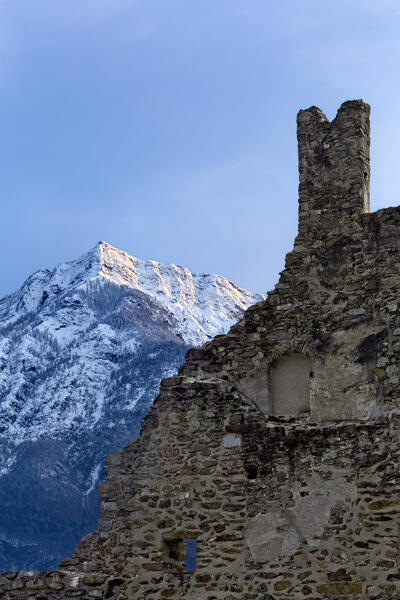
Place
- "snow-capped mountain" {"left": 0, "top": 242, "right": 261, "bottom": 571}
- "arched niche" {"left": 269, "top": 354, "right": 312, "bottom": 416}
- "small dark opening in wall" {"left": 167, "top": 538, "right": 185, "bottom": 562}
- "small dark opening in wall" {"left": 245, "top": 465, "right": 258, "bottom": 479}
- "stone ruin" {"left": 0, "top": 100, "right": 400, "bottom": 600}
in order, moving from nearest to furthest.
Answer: "stone ruin" {"left": 0, "top": 100, "right": 400, "bottom": 600}
"small dark opening in wall" {"left": 245, "top": 465, "right": 258, "bottom": 479}
"small dark opening in wall" {"left": 167, "top": 538, "right": 185, "bottom": 562}
"arched niche" {"left": 269, "top": 354, "right": 312, "bottom": 416}
"snow-capped mountain" {"left": 0, "top": 242, "right": 261, "bottom": 571}

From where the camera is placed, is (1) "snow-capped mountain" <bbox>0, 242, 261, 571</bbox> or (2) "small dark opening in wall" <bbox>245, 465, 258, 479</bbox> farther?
(1) "snow-capped mountain" <bbox>0, 242, 261, 571</bbox>

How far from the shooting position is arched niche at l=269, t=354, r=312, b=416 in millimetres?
17344

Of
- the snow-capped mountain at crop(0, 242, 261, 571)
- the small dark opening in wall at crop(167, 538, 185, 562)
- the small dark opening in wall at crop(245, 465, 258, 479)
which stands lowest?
the small dark opening in wall at crop(167, 538, 185, 562)

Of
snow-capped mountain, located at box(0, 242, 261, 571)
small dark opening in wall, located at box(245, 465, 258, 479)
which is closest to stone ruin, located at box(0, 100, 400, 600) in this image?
small dark opening in wall, located at box(245, 465, 258, 479)

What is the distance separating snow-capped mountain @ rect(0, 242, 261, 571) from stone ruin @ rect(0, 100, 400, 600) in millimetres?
16086

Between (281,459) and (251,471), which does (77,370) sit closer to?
(251,471)

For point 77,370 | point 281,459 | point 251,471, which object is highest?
point 77,370

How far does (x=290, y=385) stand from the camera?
17.5 meters

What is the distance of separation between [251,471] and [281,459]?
19.1 inches

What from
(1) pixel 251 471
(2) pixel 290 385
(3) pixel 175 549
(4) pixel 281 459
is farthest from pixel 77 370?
(4) pixel 281 459

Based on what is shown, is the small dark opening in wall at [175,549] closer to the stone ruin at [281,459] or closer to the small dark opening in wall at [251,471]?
the stone ruin at [281,459]

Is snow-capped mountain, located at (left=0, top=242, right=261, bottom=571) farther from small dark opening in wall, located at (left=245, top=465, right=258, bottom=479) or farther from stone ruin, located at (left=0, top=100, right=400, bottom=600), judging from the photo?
small dark opening in wall, located at (left=245, top=465, right=258, bottom=479)

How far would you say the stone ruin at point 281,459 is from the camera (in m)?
15.2

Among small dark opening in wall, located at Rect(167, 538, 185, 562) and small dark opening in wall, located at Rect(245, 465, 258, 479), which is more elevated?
small dark opening in wall, located at Rect(245, 465, 258, 479)
